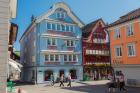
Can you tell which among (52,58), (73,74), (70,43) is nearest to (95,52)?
(70,43)

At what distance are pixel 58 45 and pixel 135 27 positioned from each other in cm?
1799

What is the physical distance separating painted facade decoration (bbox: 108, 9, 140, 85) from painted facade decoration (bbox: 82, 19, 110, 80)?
13983 millimetres

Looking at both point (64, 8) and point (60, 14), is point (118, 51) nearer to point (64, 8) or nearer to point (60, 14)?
point (60, 14)

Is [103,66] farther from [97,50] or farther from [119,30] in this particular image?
[119,30]

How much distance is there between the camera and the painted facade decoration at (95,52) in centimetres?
4538

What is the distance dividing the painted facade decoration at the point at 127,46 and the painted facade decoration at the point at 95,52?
1398cm

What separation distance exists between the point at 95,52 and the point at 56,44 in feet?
32.1

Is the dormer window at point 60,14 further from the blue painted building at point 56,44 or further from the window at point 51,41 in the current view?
the window at point 51,41

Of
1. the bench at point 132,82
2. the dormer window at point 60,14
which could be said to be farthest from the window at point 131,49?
the dormer window at point 60,14

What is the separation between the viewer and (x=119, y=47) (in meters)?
30.4

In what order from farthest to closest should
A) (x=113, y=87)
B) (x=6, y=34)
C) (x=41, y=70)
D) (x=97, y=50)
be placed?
(x=97, y=50), (x=41, y=70), (x=113, y=87), (x=6, y=34)

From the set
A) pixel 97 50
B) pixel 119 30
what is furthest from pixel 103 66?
pixel 119 30

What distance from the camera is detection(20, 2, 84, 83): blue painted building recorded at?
39.8m

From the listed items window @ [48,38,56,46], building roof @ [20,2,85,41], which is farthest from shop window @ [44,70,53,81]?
building roof @ [20,2,85,41]
